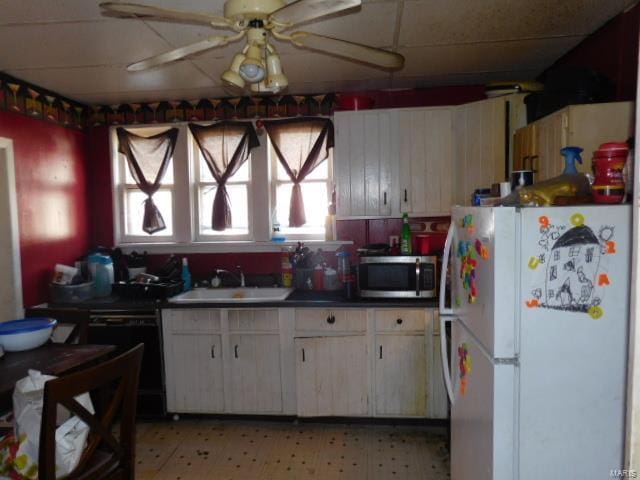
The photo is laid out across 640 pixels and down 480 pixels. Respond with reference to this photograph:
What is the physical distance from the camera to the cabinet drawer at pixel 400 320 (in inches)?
118

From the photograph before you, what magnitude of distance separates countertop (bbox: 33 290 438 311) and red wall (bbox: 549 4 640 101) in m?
1.59

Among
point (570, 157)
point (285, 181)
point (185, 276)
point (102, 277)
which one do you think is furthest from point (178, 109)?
point (570, 157)

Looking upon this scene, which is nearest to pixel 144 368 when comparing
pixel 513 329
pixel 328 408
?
pixel 328 408

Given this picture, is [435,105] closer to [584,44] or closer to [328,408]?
[584,44]

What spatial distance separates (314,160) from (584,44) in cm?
190

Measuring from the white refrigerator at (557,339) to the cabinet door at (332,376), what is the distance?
159 centimetres

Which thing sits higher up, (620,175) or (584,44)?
(584,44)

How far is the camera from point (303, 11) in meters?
1.35

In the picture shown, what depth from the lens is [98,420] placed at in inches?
68.6

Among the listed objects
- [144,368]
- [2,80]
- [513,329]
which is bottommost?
[144,368]

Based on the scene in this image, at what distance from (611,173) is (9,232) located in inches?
133

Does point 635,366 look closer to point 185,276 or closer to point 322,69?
point 322,69

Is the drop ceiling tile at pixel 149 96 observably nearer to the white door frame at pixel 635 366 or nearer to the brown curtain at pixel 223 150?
the brown curtain at pixel 223 150

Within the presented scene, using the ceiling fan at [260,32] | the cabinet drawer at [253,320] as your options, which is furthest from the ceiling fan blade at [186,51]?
the cabinet drawer at [253,320]
